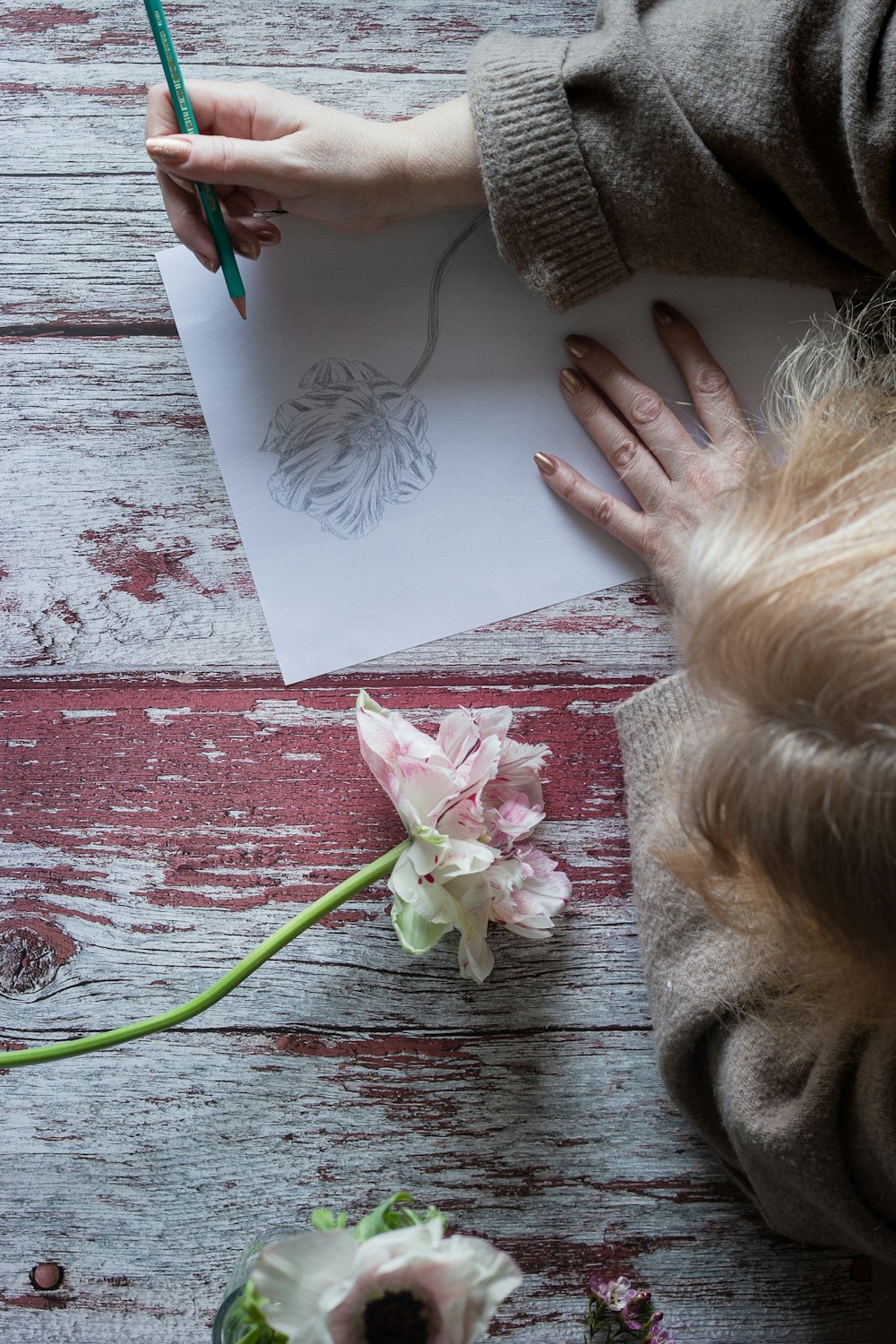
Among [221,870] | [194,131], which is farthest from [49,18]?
[221,870]

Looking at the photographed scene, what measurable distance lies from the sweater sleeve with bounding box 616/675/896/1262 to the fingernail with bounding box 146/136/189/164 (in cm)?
42

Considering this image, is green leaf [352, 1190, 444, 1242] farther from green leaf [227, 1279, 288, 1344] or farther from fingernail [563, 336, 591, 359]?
fingernail [563, 336, 591, 359]

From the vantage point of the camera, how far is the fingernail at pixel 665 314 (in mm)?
615

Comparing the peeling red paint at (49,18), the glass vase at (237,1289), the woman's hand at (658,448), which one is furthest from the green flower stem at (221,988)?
the peeling red paint at (49,18)

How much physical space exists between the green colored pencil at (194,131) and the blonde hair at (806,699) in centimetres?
33

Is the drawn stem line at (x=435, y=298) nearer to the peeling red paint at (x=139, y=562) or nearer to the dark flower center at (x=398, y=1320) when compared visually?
the peeling red paint at (x=139, y=562)

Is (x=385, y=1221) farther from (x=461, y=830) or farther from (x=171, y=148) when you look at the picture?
(x=171, y=148)

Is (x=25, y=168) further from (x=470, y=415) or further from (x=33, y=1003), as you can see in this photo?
(x=33, y=1003)

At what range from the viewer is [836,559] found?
0.40 meters

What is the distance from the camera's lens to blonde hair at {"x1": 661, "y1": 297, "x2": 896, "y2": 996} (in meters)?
0.37

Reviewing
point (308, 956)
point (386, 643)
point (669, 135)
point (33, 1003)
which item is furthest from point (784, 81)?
point (33, 1003)

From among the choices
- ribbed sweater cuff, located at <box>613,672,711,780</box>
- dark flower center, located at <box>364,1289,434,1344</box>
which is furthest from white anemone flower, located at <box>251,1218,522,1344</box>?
ribbed sweater cuff, located at <box>613,672,711,780</box>

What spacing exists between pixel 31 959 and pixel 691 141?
64cm

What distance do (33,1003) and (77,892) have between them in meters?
0.07
